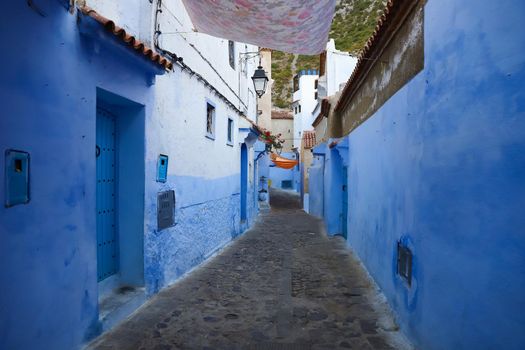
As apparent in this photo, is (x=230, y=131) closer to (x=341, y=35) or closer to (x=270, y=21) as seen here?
(x=270, y=21)

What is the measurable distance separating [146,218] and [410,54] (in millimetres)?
4059

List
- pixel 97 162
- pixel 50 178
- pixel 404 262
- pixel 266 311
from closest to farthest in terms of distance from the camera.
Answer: pixel 50 178, pixel 404 262, pixel 97 162, pixel 266 311

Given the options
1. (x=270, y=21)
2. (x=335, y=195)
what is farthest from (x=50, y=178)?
(x=335, y=195)

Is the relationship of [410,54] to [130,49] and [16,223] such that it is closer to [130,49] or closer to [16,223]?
[130,49]

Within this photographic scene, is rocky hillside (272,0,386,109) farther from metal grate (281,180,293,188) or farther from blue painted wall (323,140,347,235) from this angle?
blue painted wall (323,140,347,235)

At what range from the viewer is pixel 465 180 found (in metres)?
2.95

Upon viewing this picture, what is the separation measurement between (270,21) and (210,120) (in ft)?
16.0

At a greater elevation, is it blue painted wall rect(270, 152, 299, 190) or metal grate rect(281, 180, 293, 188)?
blue painted wall rect(270, 152, 299, 190)

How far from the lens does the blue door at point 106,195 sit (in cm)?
498

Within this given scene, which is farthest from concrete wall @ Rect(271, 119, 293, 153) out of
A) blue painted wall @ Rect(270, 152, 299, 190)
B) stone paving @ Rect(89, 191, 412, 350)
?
stone paving @ Rect(89, 191, 412, 350)

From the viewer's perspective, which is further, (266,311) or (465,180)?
(266,311)

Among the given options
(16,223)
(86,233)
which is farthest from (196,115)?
(16,223)

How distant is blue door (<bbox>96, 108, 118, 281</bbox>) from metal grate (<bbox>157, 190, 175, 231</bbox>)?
0.72 m

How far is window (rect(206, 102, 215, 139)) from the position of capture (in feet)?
29.6
